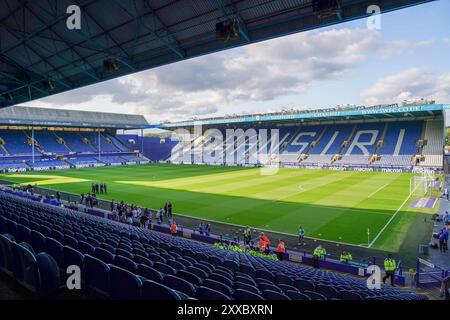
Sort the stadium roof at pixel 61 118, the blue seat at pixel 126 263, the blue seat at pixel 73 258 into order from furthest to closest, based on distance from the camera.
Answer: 1. the stadium roof at pixel 61 118
2. the blue seat at pixel 126 263
3. the blue seat at pixel 73 258

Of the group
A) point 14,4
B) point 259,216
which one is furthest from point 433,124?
point 14,4

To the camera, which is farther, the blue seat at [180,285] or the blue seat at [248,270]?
the blue seat at [248,270]

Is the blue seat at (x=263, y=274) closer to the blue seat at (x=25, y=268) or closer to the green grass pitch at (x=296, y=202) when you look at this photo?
the blue seat at (x=25, y=268)

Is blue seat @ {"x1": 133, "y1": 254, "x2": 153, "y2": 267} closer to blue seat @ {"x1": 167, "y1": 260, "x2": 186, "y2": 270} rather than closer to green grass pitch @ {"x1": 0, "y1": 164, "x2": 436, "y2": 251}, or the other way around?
blue seat @ {"x1": 167, "y1": 260, "x2": 186, "y2": 270}

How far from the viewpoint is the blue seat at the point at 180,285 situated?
428cm

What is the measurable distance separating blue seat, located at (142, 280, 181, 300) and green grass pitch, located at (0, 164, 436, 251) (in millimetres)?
15136

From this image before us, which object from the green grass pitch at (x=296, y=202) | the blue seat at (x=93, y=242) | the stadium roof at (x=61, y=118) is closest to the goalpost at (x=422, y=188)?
the green grass pitch at (x=296, y=202)

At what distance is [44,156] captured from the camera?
63.2m

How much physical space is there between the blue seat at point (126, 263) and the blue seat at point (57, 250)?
0.91m

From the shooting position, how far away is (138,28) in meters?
13.2

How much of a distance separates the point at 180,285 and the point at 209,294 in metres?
0.54

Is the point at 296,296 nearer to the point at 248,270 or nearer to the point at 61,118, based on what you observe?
the point at 248,270
